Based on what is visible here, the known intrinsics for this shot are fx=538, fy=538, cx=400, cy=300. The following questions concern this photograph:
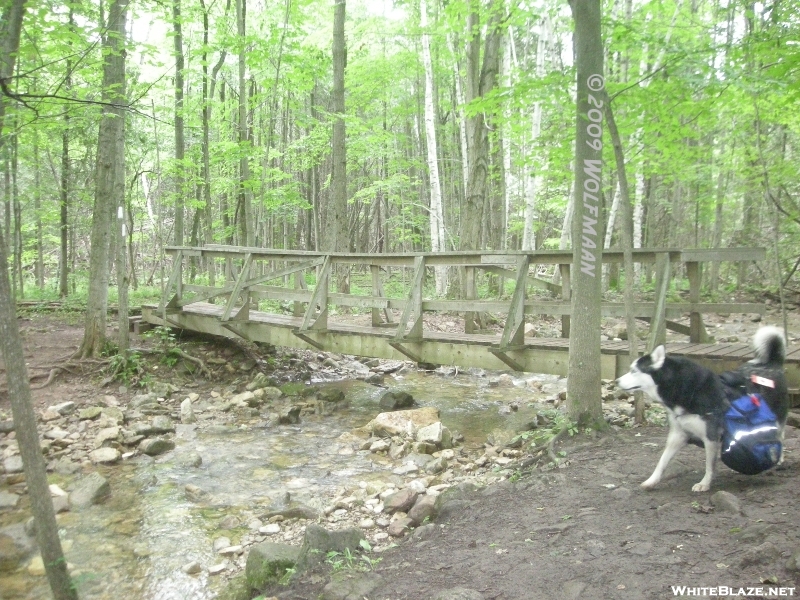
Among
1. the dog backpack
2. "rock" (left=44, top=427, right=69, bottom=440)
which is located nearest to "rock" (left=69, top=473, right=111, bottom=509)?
"rock" (left=44, top=427, right=69, bottom=440)

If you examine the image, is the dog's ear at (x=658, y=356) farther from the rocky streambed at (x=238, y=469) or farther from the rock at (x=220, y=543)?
the rock at (x=220, y=543)

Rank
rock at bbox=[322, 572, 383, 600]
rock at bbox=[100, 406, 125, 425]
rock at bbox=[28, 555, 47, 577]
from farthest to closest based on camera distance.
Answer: rock at bbox=[100, 406, 125, 425], rock at bbox=[28, 555, 47, 577], rock at bbox=[322, 572, 383, 600]

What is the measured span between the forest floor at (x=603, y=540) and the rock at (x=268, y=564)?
0.50 feet

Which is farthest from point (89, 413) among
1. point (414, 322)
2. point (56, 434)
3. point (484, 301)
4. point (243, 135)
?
point (243, 135)

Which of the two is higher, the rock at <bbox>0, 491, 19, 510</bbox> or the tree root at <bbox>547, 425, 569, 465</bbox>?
the tree root at <bbox>547, 425, 569, 465</bbox>

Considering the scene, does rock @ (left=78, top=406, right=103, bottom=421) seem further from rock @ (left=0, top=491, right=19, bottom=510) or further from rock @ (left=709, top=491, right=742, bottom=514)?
rock @ (left=709, top=491, right=742, bottom=514)

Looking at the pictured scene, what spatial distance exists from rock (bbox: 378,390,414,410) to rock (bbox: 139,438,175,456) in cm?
341

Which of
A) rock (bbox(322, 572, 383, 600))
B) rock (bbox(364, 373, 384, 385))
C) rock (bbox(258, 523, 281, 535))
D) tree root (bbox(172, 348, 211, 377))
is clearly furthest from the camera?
rock (bbox(364, 373, 384, 385))

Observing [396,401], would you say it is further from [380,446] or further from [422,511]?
Answer: [422,511]

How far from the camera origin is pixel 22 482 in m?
5.91

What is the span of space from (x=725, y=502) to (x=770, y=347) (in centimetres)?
114

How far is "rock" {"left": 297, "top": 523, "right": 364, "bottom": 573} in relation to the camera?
3.68 m

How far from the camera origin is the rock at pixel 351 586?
3211mm

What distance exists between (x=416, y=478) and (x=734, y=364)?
348cm
